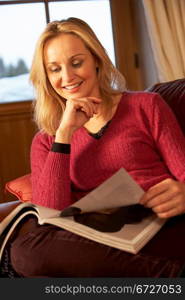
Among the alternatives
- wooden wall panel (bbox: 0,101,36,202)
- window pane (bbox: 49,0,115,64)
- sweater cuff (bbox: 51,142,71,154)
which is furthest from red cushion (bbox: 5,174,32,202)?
window pane (bbox: 49,0,115,64)

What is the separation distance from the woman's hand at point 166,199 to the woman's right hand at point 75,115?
0.37m

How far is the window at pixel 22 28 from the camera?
262cm

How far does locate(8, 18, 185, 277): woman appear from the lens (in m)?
1.16

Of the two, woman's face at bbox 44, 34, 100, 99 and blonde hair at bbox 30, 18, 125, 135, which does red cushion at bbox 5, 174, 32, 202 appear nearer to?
blonde hair at bbox 30, 18, 125, 135

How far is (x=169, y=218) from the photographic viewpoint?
Answer: 38.4 inches

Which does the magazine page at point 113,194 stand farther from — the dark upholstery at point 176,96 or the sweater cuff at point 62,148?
the dark upholstery at point 176,96

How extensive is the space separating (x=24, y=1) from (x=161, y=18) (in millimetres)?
914

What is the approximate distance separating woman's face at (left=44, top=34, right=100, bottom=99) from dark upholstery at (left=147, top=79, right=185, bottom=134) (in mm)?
297

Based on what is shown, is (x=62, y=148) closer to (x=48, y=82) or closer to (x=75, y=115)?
(x=75, y=115)

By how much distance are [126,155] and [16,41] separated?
1.75 metres

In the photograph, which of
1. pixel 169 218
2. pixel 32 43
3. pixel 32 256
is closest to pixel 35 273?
pixel 32 256

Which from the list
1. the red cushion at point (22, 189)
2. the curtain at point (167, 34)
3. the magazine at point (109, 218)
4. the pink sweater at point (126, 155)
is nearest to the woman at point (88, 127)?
the pink sweater at point (126, 155)

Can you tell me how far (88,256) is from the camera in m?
0.81

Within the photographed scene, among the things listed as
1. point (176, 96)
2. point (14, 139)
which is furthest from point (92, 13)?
point (176, 96)
